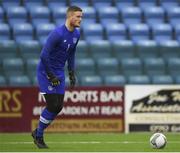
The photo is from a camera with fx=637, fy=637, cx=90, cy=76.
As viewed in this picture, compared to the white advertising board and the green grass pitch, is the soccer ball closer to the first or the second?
the green grass pitch

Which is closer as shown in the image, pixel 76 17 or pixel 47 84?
pixel 76 17

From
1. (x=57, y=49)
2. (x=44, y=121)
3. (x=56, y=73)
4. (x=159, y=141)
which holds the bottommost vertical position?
(x=159, y=141)

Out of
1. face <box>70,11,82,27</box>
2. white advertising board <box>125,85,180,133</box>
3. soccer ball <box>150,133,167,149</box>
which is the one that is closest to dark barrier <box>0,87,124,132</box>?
white advertising board <box>125,85,180,133</box>

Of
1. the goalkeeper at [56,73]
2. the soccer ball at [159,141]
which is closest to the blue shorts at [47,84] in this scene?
the goalkeeper at [56,73]

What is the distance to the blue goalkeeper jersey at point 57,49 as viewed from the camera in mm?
8930

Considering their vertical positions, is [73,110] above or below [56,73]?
below

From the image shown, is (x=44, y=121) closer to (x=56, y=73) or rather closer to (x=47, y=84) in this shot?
(x=47, y=84)

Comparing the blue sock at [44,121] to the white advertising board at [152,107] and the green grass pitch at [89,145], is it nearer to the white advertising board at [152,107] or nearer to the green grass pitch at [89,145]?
the green grass pitch at [89,145]

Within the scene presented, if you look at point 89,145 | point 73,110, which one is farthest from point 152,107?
point 89,145

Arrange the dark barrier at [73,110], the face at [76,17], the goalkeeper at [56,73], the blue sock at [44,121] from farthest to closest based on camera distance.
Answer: the dark barrier at [73,110], the blue sock at [44,121], the goalkeeper at [56,73], the face at [76,17]

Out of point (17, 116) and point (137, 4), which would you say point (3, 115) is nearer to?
point (17, 116)

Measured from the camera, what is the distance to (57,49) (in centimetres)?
916

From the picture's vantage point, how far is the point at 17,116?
44.1 ft

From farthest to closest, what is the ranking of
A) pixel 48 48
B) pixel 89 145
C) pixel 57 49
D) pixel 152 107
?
pixel 152 107 → pixel 89 145 → pixel 57 49 → pixel 48 48
